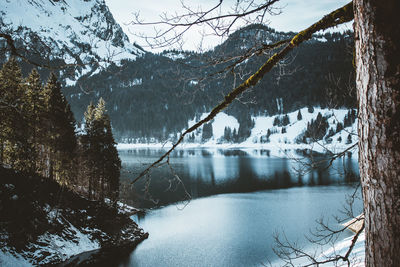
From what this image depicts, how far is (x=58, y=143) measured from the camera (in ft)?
71.7

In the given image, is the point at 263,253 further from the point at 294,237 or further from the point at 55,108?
the point at 55,108

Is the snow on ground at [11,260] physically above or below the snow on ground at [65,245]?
above

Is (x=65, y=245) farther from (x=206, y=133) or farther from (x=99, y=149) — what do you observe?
(x=206, y=133)

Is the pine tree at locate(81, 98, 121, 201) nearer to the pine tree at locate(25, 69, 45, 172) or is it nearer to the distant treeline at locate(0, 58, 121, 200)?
the distant treeline at locate(0, 58, 121, 200)

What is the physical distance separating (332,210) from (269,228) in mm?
7881

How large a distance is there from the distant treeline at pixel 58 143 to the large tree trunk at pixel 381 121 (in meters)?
19.9

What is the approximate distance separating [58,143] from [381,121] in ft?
80.8

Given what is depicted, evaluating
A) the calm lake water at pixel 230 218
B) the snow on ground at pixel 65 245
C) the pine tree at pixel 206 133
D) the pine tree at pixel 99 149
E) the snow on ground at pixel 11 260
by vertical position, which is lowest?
the calm lake water at pixel 230 218

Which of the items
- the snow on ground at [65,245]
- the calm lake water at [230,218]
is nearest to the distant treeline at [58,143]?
the calm lake water at [230,218]

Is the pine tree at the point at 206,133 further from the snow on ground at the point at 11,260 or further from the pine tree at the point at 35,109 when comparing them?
the snow on ground at the point at 11,260

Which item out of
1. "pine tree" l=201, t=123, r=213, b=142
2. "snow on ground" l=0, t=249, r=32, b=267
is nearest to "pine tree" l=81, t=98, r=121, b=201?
"snow on ground" l=0, t=249, r=32, b=267

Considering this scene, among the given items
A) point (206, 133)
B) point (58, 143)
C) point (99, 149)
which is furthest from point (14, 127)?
point (206, 133)

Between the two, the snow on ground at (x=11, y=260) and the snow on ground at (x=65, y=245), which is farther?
the snow on ground at (x=65, y=245)

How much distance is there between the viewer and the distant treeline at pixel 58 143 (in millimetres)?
19266
